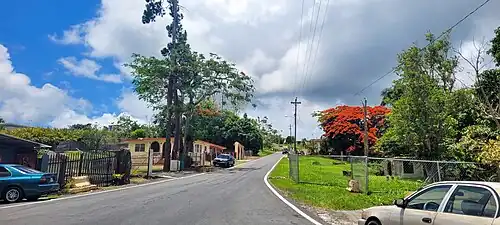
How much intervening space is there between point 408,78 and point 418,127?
3.85 metres

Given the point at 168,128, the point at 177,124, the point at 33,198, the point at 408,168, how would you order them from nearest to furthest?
1. the point at 33,198
2. the point at 408,168
3. the point at 168,128
4. the point at 177,124

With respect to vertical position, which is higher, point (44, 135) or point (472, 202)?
point (44, 135)

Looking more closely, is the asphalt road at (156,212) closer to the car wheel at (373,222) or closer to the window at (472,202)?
the car wheel at (373,222)

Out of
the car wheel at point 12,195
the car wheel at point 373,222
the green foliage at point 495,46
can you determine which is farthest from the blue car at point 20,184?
the green foliage at point 495,46

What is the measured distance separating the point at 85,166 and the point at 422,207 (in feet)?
63.6

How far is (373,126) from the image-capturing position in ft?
198

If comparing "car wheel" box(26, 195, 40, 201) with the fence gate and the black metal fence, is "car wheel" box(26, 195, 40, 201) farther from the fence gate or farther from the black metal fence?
the fence gate

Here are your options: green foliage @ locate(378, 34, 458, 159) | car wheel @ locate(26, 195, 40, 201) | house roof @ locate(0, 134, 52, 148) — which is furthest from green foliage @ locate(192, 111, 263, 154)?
car wheel @ locate(26, 195, 40, 201)

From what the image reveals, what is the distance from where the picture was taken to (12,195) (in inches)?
597

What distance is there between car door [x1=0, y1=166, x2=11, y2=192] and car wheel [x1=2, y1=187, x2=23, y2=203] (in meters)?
0.21

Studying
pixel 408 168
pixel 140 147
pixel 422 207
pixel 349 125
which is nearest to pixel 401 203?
pixel 422 207

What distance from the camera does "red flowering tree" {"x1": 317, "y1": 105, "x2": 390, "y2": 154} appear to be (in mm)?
59594

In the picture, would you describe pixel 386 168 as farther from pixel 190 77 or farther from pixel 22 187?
pixel 22 187

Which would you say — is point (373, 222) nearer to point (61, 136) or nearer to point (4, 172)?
point (4, 172)
